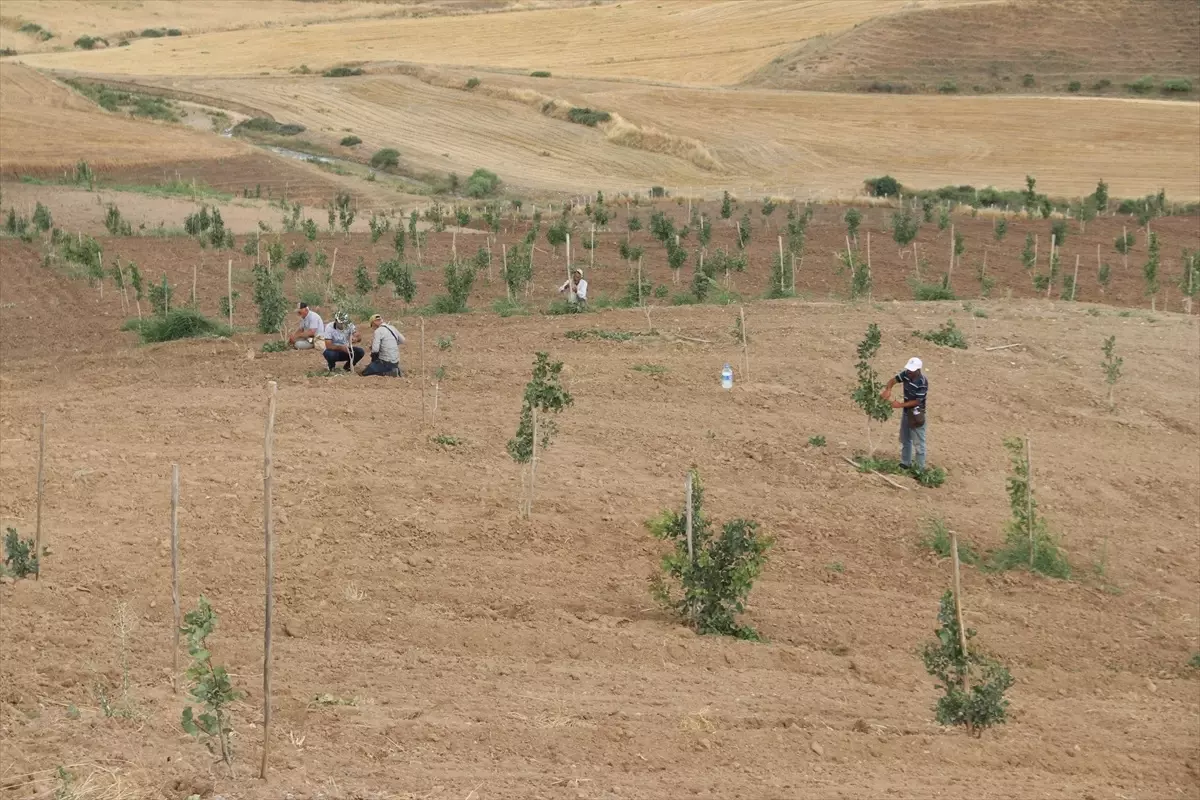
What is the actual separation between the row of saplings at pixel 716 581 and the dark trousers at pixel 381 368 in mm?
3385

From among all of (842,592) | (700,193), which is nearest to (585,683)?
(842,592)

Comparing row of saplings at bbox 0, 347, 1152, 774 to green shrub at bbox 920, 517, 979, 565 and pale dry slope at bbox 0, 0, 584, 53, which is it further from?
pale dry slope at bbox 0, 0, 584, 53

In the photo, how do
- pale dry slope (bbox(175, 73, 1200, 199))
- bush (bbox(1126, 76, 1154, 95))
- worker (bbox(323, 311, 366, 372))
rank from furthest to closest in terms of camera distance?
bush (bbox(1126, 76, 1154, 95))
pale dry slope (bbox(175, 73, 1200, 199))
worker (bbox(323, 311, 366, 372))

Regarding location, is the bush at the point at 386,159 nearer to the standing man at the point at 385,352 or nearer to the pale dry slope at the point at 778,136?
the pale dry slope at the point at 778,136

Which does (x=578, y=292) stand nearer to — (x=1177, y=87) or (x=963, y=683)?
(x=963, y=683)

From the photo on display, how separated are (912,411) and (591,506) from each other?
361 centimetres

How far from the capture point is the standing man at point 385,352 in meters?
18.8

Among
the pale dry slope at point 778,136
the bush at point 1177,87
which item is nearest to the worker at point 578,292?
the pale dry slope at point 778,136

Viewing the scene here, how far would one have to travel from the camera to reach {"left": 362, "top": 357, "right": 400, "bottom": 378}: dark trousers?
19062mm

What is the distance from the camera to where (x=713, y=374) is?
20.0m

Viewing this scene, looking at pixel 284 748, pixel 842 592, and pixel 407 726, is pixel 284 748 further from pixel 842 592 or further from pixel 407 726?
pixel 842 592

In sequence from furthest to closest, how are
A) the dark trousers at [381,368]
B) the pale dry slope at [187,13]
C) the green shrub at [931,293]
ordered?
the pale dry slope at [187,13] → the green shrub at [931,293] → the dark trousers at [381,368]

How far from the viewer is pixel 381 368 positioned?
19109mm

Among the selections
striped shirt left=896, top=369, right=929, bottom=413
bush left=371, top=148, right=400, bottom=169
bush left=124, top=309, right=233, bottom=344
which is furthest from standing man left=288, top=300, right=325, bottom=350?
bush left=371, top=148, right=400, bottom=169
